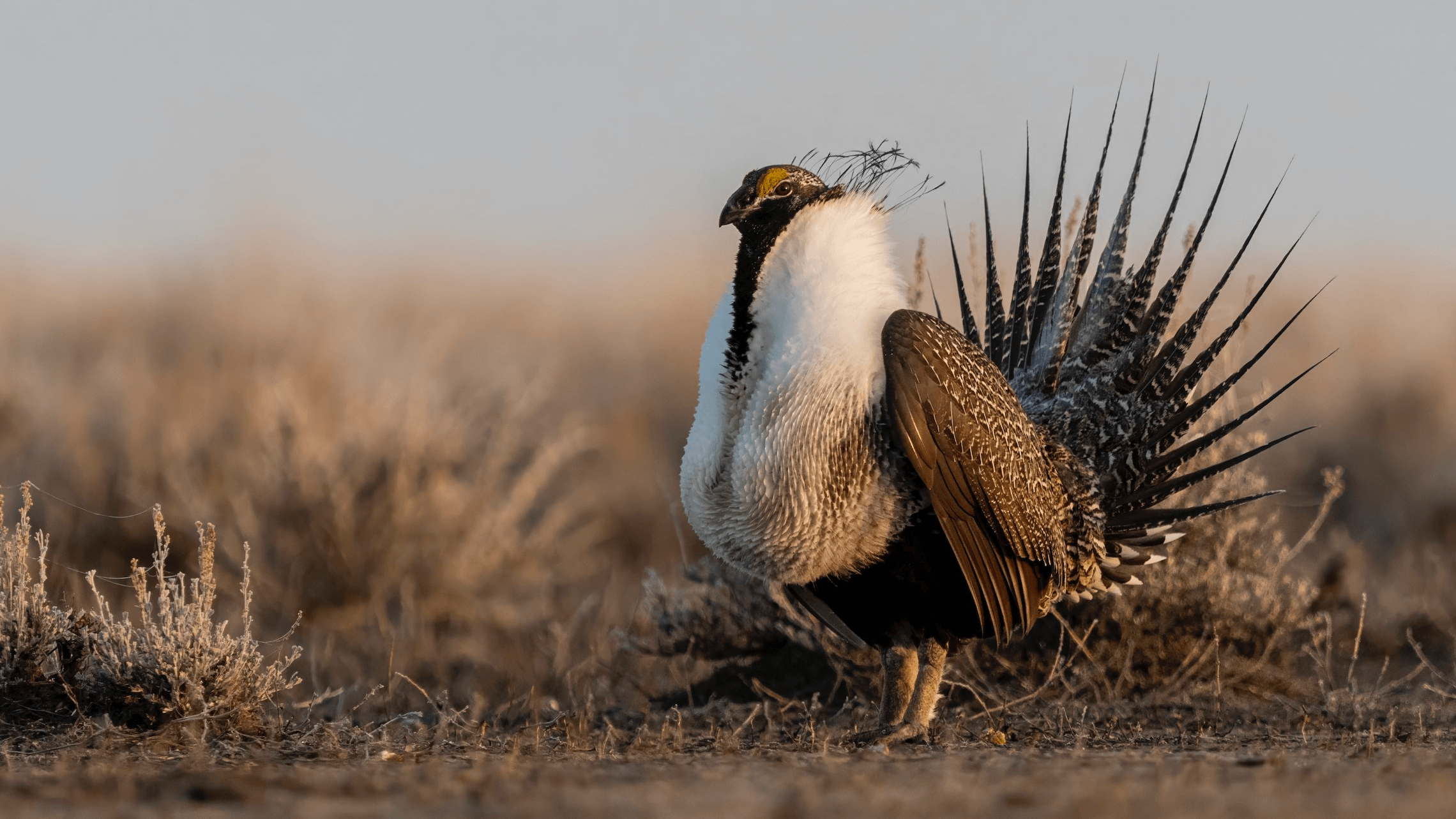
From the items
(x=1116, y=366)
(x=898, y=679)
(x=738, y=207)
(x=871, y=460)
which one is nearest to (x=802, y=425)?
(x=871, y=460)

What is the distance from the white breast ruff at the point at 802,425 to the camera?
337cm

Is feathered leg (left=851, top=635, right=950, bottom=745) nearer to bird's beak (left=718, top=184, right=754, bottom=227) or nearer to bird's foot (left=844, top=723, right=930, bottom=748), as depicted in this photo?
bird's foot (left=844, top=723, right=930, bottom=748)

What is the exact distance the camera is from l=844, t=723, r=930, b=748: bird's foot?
3.54 m

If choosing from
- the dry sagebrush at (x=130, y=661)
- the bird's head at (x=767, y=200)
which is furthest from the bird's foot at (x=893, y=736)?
the dry sagebrush at (x=130, y=661)

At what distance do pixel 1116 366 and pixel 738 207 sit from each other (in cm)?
154

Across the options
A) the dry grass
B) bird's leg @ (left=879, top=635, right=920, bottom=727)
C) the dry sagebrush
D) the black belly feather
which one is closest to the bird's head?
the black belly feather

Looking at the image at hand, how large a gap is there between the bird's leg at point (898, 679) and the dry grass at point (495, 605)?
0.20 meters

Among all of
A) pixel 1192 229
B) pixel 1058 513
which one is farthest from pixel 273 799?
pixel 1192 229

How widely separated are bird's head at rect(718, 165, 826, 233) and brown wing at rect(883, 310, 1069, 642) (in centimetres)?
39

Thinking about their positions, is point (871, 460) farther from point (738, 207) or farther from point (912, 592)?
point (738, 207)

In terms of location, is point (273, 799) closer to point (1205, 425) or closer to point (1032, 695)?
point (1032, 695)

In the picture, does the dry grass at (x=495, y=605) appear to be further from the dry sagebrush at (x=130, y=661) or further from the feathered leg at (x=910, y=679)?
the feathered leg at (x=910, y=679)

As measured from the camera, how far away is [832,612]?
399 centimetres

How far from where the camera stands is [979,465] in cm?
A: 356
